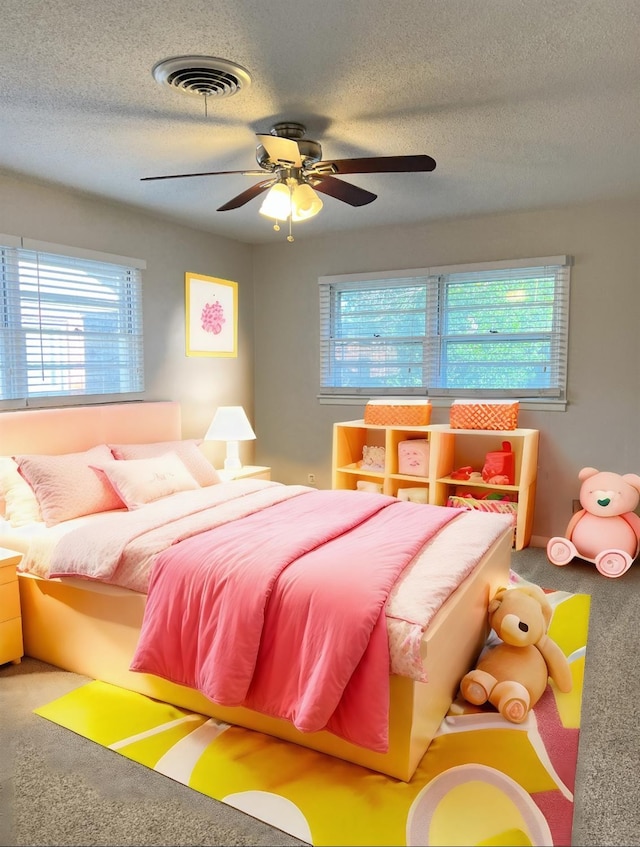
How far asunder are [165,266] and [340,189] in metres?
2.15

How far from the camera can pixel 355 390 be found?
5.25 metres

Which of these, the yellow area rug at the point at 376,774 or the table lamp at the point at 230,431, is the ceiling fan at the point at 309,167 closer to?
the table lamp at the point at 230,431

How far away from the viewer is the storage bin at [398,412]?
4.61 m

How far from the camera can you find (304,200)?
2811 millimetres

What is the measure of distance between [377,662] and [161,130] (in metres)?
2.52

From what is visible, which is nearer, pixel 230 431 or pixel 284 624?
pixel 284 624

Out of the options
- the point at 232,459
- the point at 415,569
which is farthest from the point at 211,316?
the point at 415,569

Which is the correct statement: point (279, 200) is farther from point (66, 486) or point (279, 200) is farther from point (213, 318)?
point (213, 318)

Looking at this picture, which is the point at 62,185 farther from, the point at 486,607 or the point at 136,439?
the point at 486,607

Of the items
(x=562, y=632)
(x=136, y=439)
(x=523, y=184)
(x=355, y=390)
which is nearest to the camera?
(x=562, y=632)

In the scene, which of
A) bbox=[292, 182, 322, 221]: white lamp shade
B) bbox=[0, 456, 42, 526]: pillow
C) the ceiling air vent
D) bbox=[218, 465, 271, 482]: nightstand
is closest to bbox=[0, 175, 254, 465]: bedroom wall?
bbox=[218, 465, 271, 482]: nightstand

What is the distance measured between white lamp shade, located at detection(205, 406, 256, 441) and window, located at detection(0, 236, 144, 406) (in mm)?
655

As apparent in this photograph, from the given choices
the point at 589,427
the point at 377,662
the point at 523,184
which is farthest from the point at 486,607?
the point at 523,184

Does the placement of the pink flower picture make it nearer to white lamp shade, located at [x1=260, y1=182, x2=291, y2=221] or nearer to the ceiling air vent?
white lamp shade, located at [x1=260, y1=182, x2=291, y2=221]
